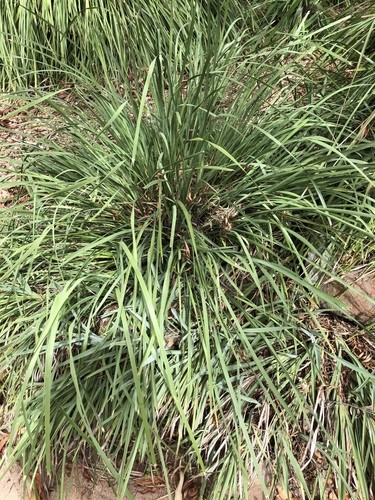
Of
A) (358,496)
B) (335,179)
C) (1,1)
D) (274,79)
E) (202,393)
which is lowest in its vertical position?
(358,496)

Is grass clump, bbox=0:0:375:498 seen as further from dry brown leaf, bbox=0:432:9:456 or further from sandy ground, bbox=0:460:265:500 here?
dry brown leaf, bbox=0:432:9:456

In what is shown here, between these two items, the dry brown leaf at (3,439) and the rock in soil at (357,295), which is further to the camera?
the dry brown leaf at (3,439)

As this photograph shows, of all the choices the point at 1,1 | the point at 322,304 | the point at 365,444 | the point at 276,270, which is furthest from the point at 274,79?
the point at 1,1

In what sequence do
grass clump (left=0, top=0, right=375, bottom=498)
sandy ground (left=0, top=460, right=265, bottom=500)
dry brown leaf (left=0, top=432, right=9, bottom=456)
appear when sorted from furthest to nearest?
dry brown leaf (left=0, top=432, right=9, bottom=456), sandy ground (left=0, top=460, right=265, bottom=500), grass clump (left=0, top=0, right=375, bottom=498)

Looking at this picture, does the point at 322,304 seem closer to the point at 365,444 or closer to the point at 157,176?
the point at 365,444

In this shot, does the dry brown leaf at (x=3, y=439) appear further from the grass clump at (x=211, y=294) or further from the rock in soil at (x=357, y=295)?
the rock in soil at (x=357, y=295)

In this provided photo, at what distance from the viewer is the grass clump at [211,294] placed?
1365 millimetres

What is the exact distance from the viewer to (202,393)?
141 centimetres

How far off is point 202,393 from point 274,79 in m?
1.04

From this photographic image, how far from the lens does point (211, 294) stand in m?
1.49

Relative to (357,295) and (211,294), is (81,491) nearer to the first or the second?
(211,294)

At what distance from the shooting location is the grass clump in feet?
4.48

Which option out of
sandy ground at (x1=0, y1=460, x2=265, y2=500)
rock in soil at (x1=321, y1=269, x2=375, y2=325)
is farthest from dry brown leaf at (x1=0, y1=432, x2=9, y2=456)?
rock in soil at (x1=321, y1=269, x2=375, y2=325)

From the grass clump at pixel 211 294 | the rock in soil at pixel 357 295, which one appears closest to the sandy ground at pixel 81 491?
the grass clump at pixel 211 294
